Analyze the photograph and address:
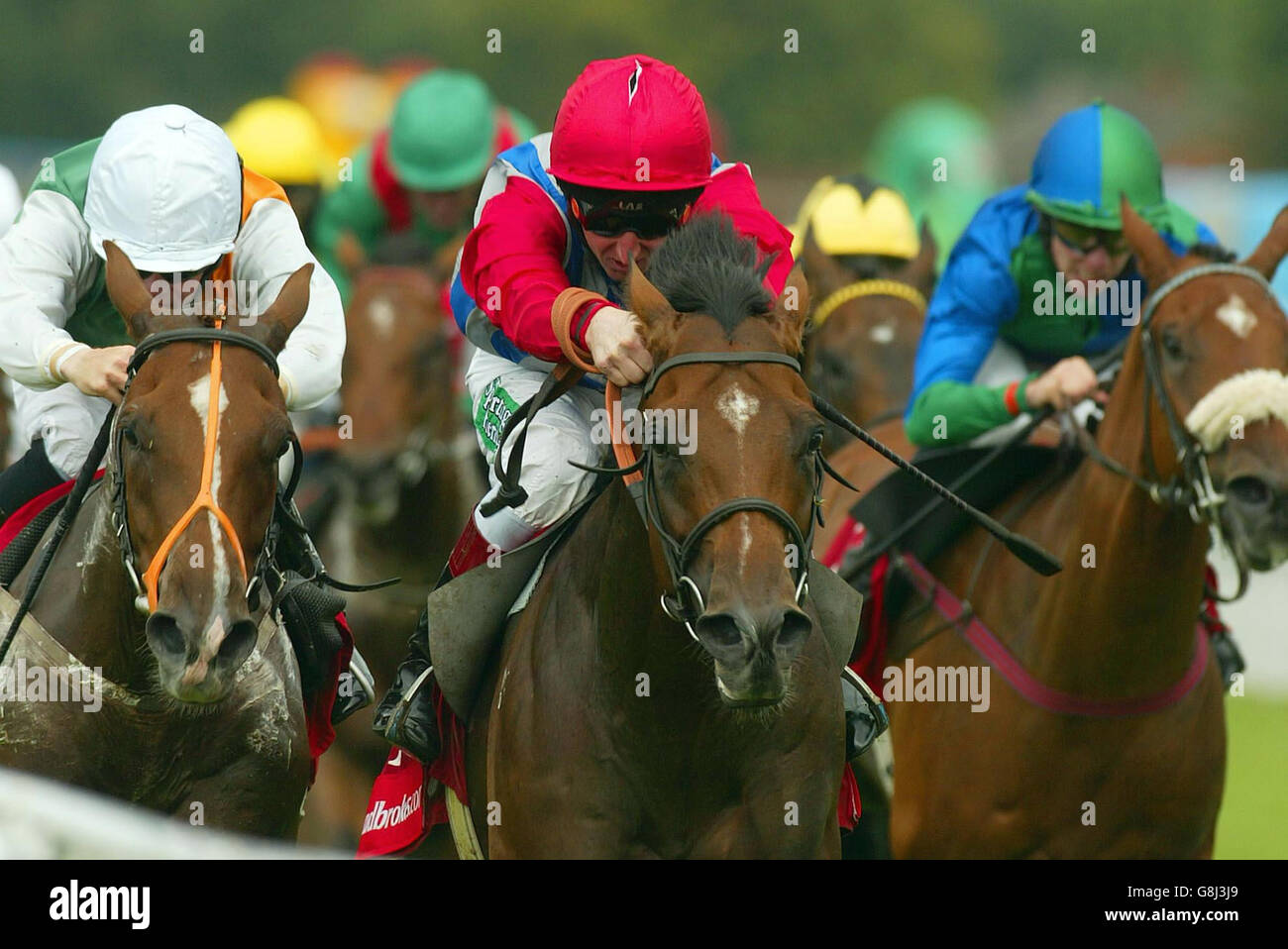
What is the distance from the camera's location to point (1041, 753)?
6152 mm

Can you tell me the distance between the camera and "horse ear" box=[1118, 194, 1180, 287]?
19.6ft

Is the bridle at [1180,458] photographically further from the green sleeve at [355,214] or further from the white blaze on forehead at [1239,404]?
the green sleeve at [355,214]

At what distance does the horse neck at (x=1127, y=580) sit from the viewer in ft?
19.5

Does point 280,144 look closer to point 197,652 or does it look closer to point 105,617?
point 105,617

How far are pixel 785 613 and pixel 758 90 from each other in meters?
20.6

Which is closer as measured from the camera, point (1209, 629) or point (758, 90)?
point (1209, 629)

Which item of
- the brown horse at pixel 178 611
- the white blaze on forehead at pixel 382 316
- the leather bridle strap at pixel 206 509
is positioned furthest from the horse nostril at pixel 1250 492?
the white blaze on forehead at pixel 382 316

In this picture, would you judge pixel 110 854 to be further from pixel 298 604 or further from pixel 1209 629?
pixel 1209 629

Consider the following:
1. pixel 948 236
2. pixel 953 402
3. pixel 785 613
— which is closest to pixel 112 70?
pixel 948 236

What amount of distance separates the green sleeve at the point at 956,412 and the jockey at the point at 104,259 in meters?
2.23

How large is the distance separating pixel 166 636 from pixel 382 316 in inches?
207

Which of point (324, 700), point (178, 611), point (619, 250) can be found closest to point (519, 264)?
point (619, 250)

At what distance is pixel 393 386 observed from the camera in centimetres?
943

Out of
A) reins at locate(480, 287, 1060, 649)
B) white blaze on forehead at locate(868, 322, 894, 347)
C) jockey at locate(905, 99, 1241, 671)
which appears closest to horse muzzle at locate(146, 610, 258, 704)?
reins at locate(480, 287, 1060, 649)
